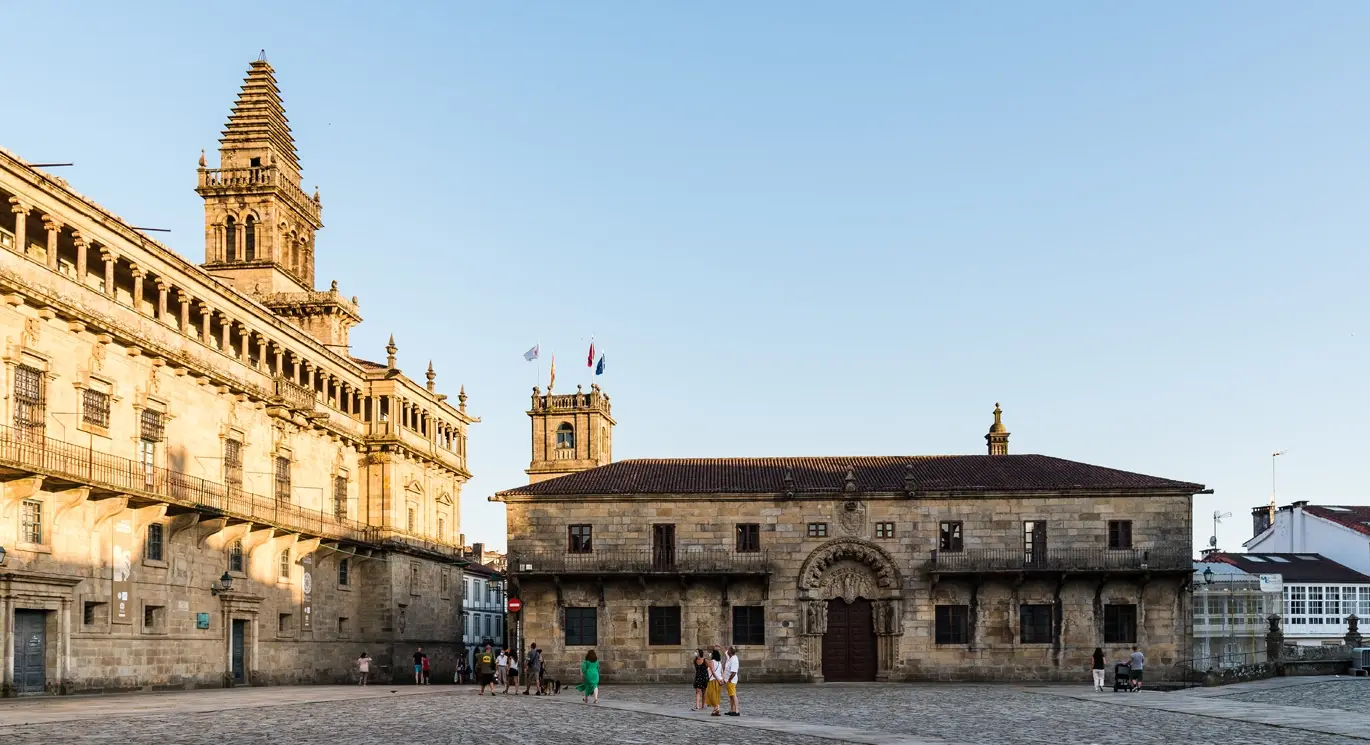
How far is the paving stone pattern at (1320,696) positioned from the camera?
3091 centimetres

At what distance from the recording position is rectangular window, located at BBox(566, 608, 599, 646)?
4866 cm

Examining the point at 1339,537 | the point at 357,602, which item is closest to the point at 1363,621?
the point at 1339,537

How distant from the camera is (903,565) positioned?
160 ft

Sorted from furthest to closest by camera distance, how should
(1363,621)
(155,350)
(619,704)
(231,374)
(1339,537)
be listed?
1. (1339,537)
2. (1363,621)
3. (231,374)
4. (155,350)
5. (619,704)

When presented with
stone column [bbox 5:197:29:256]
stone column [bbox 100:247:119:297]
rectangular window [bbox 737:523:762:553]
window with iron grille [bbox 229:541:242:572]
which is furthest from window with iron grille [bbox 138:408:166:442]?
rectangular window [bbox 737:523:762:553]

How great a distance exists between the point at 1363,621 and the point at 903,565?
129ft

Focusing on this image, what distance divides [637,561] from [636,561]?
0.03m

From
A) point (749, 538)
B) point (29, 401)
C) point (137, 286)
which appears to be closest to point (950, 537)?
point (749, 538)

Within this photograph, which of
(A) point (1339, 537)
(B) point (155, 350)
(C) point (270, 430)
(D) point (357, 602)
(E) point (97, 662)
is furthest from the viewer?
(A) point (1339, 537)

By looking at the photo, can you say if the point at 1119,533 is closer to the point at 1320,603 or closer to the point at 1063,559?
the point at 1063,559

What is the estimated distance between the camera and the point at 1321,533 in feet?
277

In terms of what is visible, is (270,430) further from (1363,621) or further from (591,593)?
(1363,621)

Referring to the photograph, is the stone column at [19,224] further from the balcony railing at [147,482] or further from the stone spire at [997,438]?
the stone spire at [997,438]

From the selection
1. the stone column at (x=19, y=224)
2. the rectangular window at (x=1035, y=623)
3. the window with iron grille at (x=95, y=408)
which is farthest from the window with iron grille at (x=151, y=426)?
the rectangular window at (x=1035, y=623)
